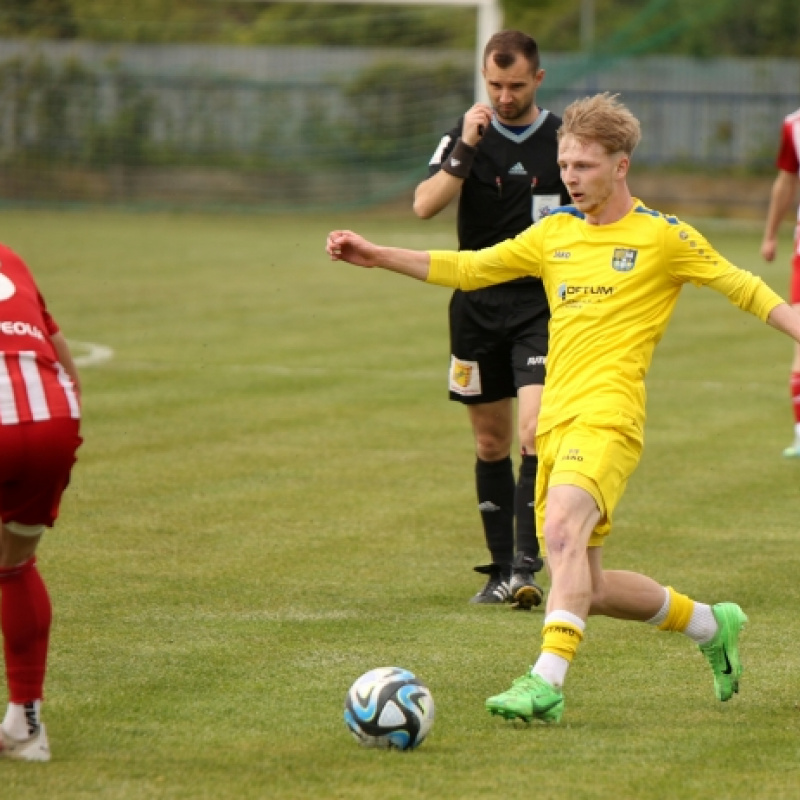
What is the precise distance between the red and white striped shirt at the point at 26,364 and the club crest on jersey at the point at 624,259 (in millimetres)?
1853

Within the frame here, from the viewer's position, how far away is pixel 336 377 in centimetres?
1470

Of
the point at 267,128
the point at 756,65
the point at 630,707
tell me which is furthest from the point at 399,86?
the point at 630,707

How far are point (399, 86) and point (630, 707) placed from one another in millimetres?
31459

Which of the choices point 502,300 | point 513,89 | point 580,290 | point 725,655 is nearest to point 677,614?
point 725,655

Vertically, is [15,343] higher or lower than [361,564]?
higher

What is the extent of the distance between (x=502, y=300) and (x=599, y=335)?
75.9 inches

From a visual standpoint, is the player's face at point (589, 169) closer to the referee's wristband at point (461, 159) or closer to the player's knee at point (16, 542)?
the referee's wristband at point (461, 159)

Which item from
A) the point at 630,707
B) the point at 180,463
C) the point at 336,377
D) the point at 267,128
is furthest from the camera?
the point at 267,128

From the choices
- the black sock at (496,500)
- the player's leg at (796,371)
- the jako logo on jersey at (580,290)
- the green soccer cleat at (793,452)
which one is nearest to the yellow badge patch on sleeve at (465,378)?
the black sock at (496,500)

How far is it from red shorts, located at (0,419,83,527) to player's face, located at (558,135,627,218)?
6.04ft

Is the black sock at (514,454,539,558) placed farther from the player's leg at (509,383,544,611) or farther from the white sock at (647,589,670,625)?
the white sock at (647,589,670,625)

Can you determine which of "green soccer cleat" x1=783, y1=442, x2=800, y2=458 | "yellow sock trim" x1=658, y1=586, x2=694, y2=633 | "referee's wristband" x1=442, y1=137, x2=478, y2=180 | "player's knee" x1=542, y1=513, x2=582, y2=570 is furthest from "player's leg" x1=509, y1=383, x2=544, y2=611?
"green soccer cleat" x1=783, y1=442, x2=800, y2=458

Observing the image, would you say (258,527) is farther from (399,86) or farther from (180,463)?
(399,86)

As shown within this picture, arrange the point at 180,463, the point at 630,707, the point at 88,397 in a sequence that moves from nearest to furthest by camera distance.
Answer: the point at 630,707 < the point at 180,463 < the point at 88,397
